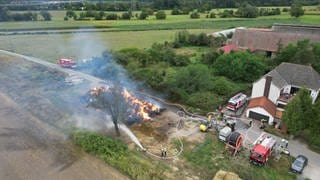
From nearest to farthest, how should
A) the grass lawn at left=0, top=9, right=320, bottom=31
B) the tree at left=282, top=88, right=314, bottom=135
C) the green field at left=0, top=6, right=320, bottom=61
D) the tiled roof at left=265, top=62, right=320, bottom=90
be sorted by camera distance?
the tree at left=282, top=88, right=314, bottom=135 → the tiled roof at left=265, top=62, right=320, bottom=90 → the green field at left=0, top=6, right=320, bottom=61 → the grass lawn at left=0, top=9, right=320, bottom=31

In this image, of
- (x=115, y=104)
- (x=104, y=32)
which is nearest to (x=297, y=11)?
(x=104, y=32)

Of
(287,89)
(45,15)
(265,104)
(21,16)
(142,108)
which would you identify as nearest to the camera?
(265,104)

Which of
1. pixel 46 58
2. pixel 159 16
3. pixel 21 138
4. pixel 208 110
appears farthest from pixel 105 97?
pixel 159 16

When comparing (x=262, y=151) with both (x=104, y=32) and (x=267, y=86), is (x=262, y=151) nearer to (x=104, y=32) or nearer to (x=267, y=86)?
(x=267, y=86)

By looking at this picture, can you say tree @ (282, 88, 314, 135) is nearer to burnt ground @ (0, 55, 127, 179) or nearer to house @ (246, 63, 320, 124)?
house @ (246, 63, 320, 124)

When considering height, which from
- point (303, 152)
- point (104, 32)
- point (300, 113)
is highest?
point (104, 32)

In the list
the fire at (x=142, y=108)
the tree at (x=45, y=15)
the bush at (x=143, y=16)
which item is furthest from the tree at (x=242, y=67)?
the tree at (x=45, y=15)

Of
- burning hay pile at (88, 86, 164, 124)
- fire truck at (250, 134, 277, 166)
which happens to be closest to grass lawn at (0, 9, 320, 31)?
burning hay pile at (88, 86, 164, 124)
